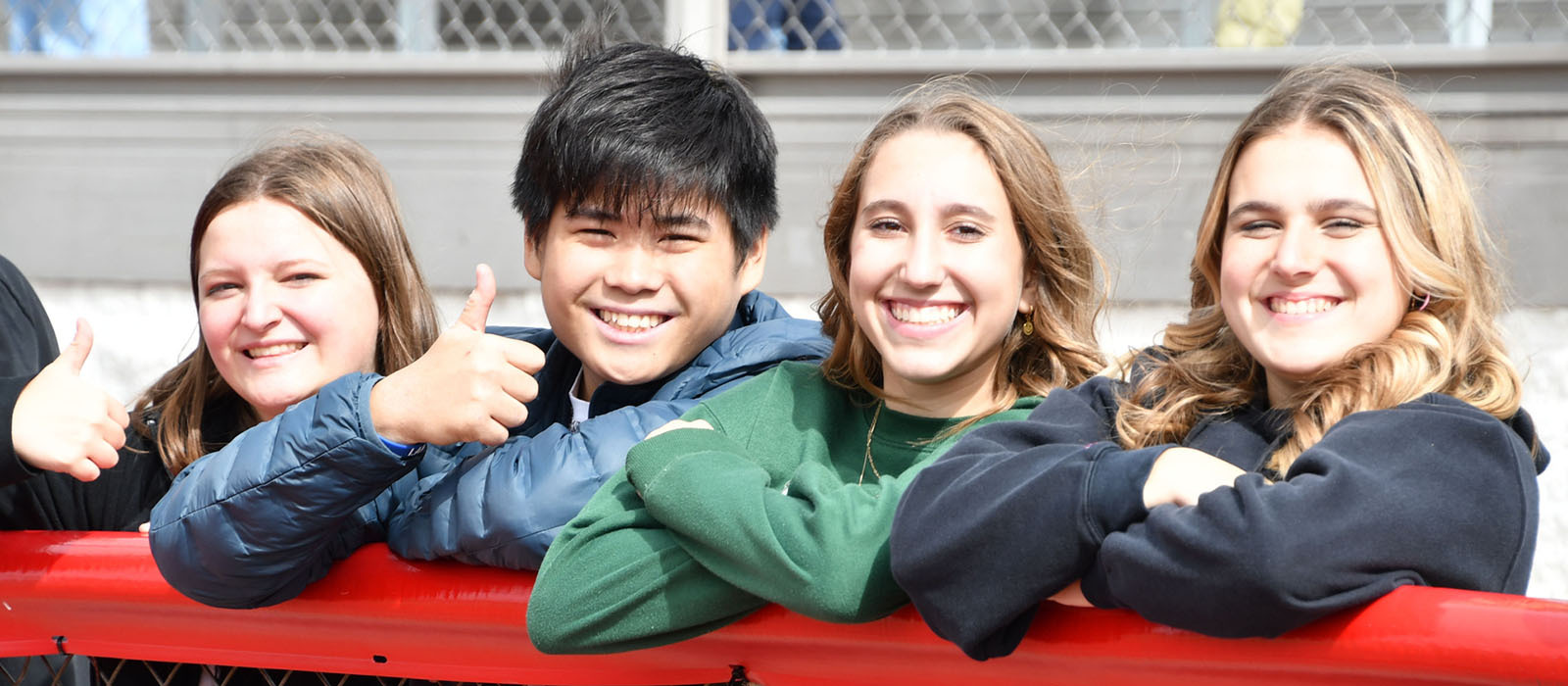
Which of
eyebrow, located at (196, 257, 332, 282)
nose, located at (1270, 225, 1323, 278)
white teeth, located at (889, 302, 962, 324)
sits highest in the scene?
nose, located at (1270, 225, 1323, 278)

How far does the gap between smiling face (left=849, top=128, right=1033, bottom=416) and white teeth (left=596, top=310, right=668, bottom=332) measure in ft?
1.15

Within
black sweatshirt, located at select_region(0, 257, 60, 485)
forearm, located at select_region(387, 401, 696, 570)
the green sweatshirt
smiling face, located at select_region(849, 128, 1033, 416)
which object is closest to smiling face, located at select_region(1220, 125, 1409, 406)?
smiling face, located at select_region(849, 128, 1033, 416)

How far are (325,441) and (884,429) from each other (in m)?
0.82

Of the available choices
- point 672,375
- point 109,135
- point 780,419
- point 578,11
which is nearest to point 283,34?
point 109,135

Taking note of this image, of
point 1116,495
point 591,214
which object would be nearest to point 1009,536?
point 1116,495

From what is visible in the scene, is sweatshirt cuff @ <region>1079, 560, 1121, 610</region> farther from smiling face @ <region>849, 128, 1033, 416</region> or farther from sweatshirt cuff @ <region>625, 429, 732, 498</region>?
smiling face @ <region>849, 128, 1033, 416</region>

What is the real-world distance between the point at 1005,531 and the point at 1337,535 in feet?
0.99

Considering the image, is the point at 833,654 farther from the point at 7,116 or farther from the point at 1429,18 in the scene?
the point at 7,116

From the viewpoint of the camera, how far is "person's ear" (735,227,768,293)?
2324mm

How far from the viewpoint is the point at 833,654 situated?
1431 mm

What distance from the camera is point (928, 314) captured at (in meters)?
1.99

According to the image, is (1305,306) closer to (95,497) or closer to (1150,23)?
(95,497)

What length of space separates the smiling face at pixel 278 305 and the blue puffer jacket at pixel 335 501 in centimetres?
38

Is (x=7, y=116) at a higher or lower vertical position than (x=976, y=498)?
higher
